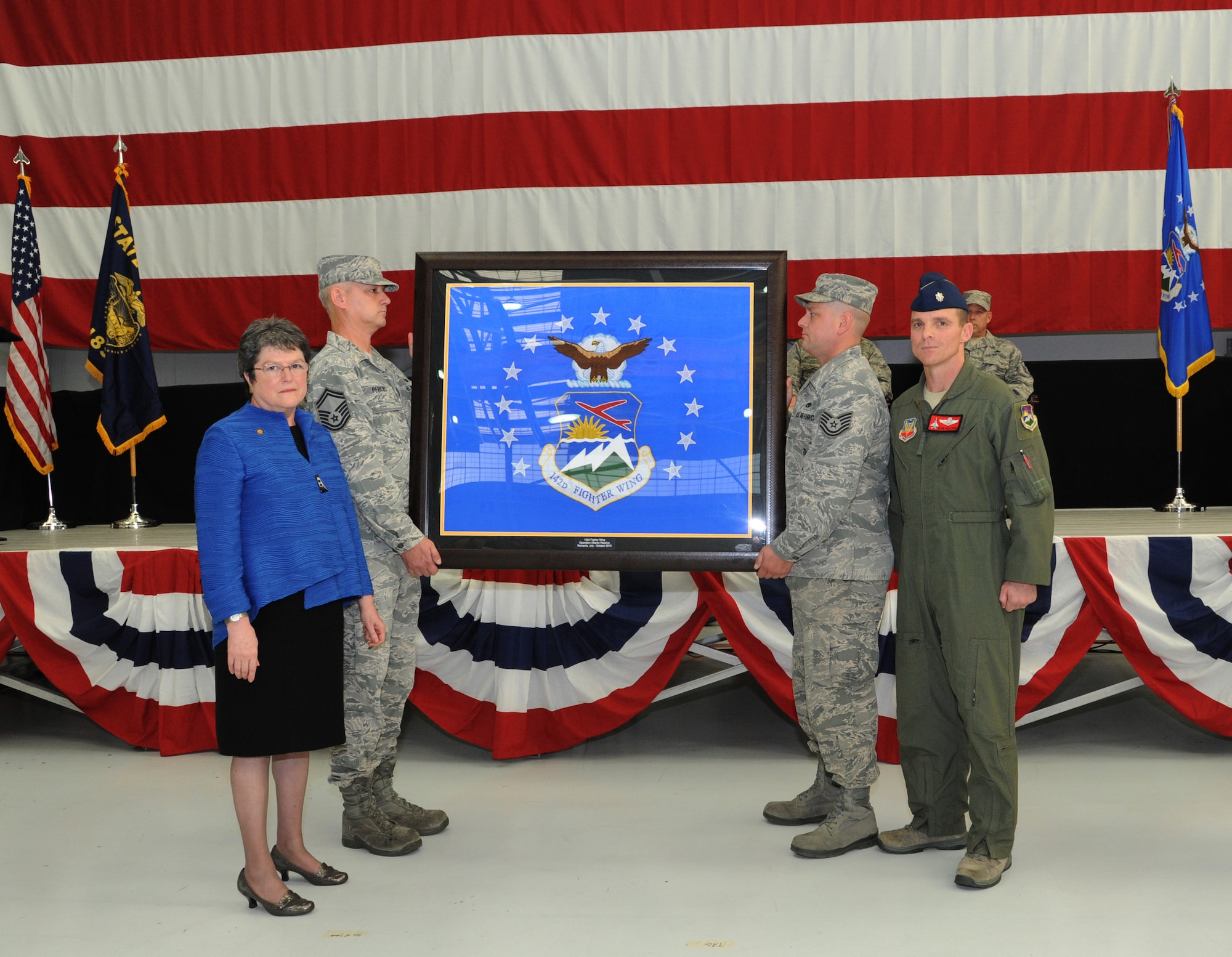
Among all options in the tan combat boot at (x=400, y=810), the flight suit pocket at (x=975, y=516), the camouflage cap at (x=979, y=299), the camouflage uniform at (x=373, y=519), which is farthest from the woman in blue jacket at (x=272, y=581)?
the camouflage cap at (x=979, y=299)

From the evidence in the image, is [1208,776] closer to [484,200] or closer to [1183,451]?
[1183,451]

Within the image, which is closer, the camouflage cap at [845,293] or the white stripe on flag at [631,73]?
the camouflage cap at [845,293]

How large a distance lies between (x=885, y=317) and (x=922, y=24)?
139 centimetres

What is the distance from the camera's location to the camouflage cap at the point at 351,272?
2.78m

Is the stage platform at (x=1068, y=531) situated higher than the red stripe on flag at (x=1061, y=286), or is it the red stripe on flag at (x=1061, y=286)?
the red stripe on flag at (x=1061, y=286)

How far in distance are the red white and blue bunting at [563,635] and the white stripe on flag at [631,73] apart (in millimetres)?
2756

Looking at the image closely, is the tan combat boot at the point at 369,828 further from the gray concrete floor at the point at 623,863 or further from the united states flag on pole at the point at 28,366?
the united states flag on pole at the point at 28,366

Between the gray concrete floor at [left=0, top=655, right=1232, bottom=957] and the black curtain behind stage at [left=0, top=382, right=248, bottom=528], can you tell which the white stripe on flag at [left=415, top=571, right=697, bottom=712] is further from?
the black curtain behind stage at [left=0, top=382, right=248, bottom=528]

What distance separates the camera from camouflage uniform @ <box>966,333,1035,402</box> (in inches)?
185

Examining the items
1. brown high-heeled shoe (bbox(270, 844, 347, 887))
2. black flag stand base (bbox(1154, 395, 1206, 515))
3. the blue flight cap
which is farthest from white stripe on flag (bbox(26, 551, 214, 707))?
black flag stand base (bbox(1154, 395, 1206, 515))

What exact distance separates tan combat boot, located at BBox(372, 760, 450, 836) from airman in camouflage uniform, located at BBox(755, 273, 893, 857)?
933 mm

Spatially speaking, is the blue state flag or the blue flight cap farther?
the blue state flag

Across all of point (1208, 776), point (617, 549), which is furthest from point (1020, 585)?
point (1208, 776)

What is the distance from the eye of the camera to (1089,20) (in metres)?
5.18
